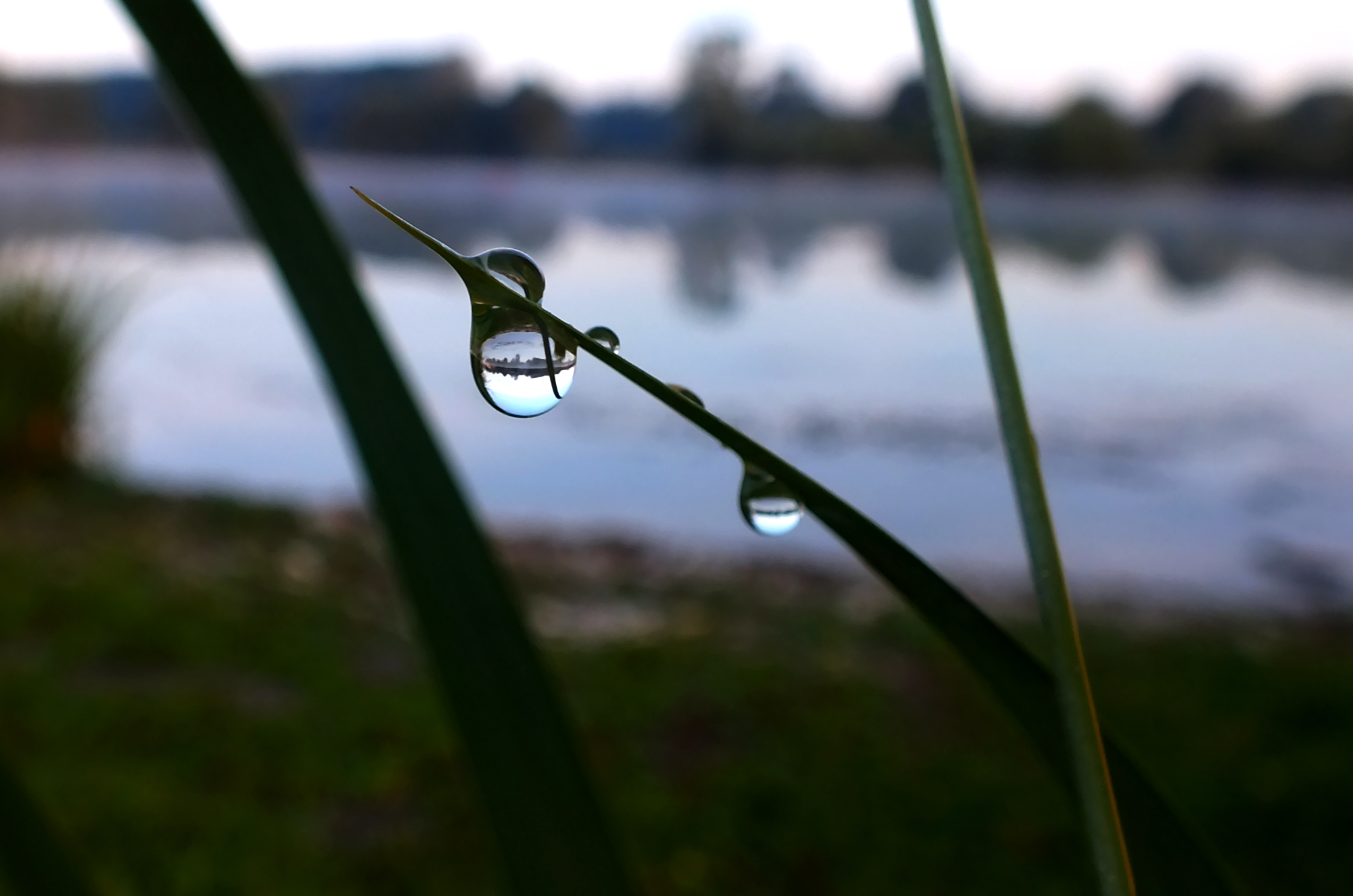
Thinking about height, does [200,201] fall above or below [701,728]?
above

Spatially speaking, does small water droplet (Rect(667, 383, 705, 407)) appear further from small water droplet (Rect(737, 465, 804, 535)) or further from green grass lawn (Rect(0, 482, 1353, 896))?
green grass lawn (Rect(0, 482, 1353, 896))

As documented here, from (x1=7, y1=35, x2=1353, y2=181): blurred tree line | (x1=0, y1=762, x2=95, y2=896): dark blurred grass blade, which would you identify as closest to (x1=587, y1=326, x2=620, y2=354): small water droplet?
(x1=0, y1=762, x2=95, y2=896): dark blurred grass blade

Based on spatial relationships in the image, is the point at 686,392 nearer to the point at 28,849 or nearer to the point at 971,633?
the point at 971,633

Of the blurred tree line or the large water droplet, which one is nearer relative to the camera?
the large water droplet

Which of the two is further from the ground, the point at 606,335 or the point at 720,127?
the point at 720,127

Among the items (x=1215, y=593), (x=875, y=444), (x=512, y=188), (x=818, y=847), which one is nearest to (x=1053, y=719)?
(x=818, y=847)

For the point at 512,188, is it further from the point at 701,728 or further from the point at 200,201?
the point at 701,728

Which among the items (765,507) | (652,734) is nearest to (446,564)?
(765,507)
